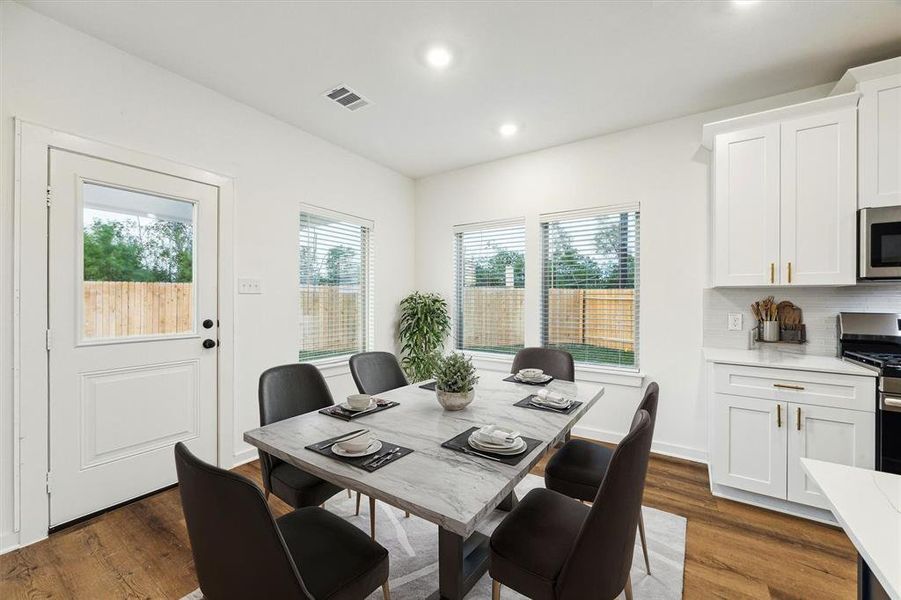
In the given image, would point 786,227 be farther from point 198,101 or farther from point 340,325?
point 198,101

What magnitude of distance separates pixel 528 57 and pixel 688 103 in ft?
4.77

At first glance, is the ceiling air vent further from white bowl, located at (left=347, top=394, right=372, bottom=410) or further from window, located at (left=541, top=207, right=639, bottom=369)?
white bowl, located at (left=347, top=394, right=372, bottom=410)

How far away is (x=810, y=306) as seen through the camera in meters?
2.79

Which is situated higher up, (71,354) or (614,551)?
(71,354)

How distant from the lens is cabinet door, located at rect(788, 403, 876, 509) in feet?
7.13

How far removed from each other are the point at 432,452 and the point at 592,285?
2810 millimetres

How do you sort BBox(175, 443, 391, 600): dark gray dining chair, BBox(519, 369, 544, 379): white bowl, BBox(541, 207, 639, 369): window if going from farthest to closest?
BBox(541, 207, 639, 369): window, BBox(519, 369, 544, 379): white bowl, BBox(175, 443, 391, 600): dark gray dining chair

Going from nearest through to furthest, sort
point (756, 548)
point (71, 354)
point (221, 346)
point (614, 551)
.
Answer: point (614, 551), point (756, 548), point (71, 354), point (221, 346)

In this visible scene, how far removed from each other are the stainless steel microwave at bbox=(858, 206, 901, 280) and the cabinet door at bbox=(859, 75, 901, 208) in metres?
0.06

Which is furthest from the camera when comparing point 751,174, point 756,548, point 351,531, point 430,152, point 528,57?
point 430,152

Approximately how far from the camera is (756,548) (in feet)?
6.78

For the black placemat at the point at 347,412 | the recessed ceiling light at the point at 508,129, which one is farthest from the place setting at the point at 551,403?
the recessed ceiling light at the point at 508,129

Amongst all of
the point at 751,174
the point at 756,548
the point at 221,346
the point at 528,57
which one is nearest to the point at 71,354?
the point at 221,346

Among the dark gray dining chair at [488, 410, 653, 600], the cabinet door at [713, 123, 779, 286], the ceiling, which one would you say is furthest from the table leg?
the cabinet door at [713, 123, 779, 286]
